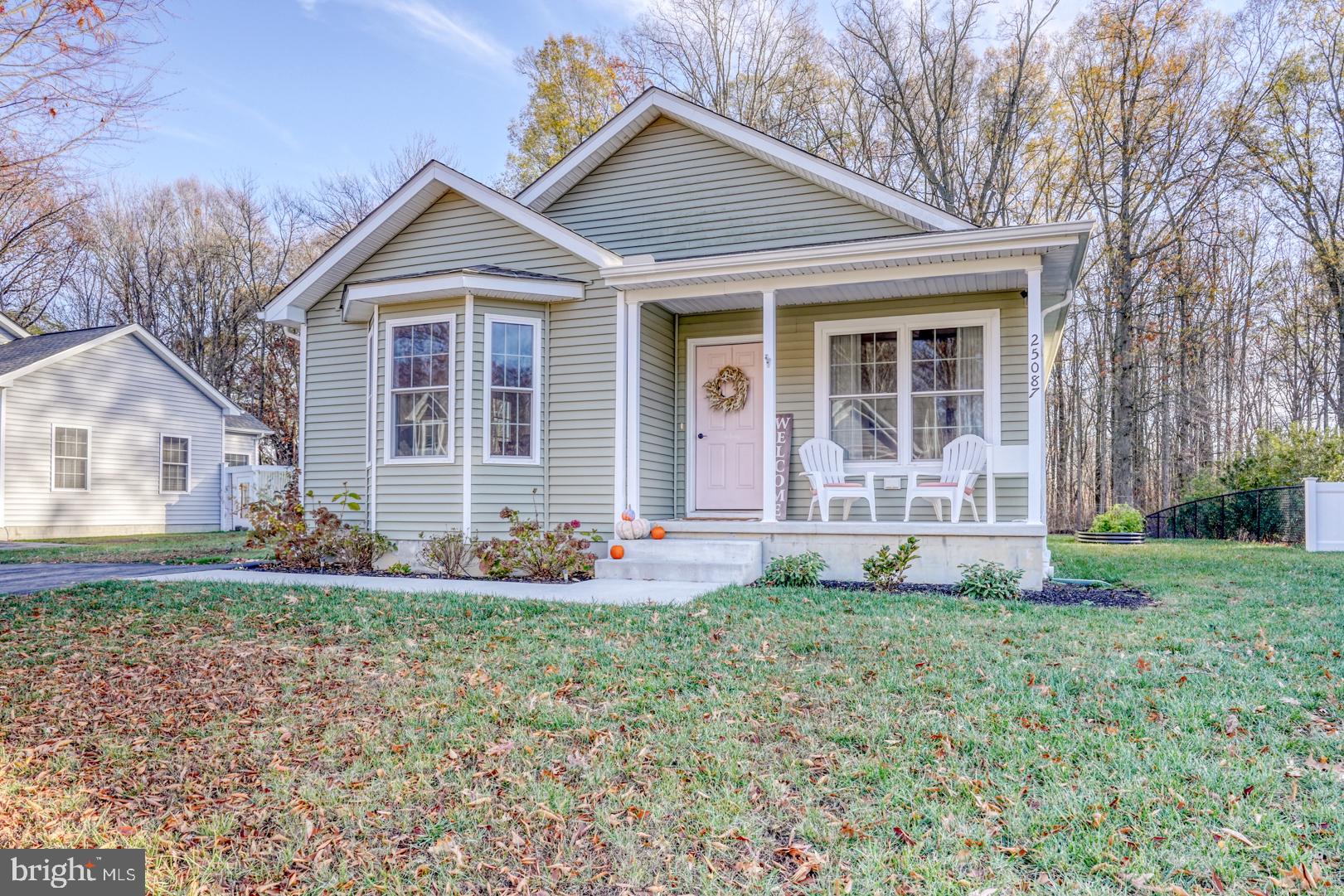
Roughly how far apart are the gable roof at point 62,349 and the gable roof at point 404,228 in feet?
29.8

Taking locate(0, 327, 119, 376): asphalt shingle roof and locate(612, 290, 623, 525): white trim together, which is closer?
locate(612, 290, 623, 525): white trim

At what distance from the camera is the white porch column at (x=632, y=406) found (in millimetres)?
8242

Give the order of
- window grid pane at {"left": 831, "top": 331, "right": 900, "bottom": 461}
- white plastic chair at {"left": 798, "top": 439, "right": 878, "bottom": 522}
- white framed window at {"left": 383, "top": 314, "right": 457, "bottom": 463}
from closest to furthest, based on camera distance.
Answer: white plastic chair at {"left": 798, "top": 439, "right": 878, "bottom": 522} → white framed window at {"left": 383, "top": 314, "right": 457, "bottom": 463} → window grid pane at {"left": 831, "top": 331, "right": 900, "bottom": 461}

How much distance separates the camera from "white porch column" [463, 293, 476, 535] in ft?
26.7

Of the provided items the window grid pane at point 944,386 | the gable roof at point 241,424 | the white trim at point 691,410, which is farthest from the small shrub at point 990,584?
the gable roof at point 241,424

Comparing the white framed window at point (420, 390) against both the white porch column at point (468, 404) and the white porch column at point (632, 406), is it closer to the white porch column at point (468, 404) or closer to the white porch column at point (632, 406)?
the white porch column at point (468, 404)

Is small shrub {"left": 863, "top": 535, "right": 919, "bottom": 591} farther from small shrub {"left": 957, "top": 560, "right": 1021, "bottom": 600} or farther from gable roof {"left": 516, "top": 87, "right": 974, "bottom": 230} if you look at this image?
gable roof {"left": 516, "top": 87, "right": 974, "bottom": 230}

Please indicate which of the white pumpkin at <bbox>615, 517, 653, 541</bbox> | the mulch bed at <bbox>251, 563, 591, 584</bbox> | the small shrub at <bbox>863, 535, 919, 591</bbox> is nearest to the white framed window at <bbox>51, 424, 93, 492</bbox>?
the mulch bed at <bbox>251, 563, 591, 584</bbox>

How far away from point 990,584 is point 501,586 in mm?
4162

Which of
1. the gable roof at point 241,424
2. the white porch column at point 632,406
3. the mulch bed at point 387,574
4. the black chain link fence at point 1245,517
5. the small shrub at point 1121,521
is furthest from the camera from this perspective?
the gable roof at point 241,424

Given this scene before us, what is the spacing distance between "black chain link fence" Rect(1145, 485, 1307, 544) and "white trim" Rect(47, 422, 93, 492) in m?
21.0

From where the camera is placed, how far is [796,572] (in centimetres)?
711

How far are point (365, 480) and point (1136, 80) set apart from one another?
56.7 ft

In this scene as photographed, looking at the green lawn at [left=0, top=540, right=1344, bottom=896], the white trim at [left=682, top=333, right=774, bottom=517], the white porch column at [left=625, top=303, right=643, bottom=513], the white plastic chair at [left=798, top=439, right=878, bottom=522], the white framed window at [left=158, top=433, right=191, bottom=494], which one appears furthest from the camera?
the white framed window at [left=158, top=433, right=191, bottom=494]
